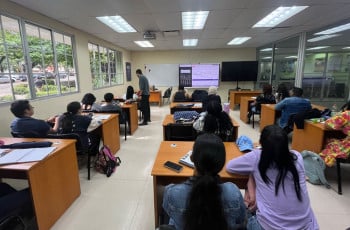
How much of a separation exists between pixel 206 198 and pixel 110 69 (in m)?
7.32

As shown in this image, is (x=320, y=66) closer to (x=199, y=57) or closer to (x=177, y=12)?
(x=177, y=12)

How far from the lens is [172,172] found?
1.50m

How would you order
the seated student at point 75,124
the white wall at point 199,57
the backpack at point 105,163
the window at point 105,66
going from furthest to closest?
→ the white wall at point 199,57
the window at point 105,66
the backpack at point 105,163
the seated student at point 75,124

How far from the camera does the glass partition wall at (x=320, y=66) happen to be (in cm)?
462

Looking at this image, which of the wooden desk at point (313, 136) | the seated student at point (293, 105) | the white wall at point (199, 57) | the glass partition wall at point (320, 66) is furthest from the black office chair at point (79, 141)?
the white wall at point (199, 57)

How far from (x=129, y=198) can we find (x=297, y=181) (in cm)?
180

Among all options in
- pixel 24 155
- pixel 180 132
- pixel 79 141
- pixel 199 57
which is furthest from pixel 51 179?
pixel 199 57

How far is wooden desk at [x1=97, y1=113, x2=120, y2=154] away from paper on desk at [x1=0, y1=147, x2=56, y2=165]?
1214 millimetres

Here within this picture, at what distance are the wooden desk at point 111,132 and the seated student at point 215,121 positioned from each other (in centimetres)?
154

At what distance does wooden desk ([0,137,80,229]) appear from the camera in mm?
1588

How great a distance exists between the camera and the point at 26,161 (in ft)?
5.30

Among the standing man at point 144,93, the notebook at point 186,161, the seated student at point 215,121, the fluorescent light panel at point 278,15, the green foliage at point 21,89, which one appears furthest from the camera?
the standing man at point 144,93

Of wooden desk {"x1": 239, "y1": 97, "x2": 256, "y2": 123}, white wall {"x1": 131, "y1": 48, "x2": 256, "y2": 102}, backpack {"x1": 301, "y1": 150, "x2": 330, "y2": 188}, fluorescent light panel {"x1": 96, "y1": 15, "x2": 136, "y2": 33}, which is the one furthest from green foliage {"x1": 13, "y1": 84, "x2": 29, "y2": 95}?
white wall {"x1": 131, "y1": 48, "x2": 256, "y2": 102}

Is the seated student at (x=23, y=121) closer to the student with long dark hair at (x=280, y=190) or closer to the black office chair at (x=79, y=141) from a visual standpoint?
the black office chair at (x=79, y=141)
